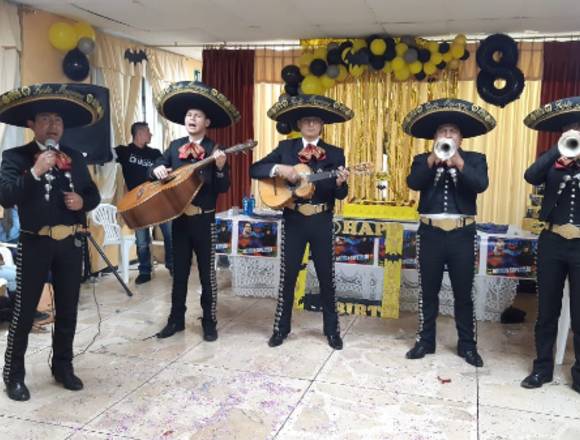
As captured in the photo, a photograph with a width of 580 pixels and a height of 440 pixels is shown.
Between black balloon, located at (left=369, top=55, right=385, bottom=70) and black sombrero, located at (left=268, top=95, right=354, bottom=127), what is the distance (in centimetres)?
251

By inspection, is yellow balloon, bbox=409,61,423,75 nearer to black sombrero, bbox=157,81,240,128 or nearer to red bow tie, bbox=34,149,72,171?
black sombrero, bbox=157,81,240,128

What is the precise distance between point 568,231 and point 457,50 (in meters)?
3.41

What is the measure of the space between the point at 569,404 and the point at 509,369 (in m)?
0.55

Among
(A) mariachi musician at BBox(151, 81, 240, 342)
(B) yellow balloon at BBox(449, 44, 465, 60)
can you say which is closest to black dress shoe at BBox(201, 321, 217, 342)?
(A) mariachi musician at BBox(151, 81, 240, 342)

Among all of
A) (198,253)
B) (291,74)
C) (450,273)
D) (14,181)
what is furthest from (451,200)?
(291,74)

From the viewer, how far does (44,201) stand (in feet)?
10.1

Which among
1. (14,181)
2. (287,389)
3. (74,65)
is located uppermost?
(74,65)

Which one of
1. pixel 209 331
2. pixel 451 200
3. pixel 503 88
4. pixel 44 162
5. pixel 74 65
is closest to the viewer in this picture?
pixel 44 162

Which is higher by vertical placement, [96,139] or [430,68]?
[430,68]

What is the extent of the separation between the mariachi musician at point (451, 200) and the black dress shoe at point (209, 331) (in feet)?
5.05

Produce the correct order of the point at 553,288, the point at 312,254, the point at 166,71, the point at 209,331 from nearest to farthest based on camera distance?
the point at 553,288 → the point at 312,254 → the point at 209,331 → the point at 166,71

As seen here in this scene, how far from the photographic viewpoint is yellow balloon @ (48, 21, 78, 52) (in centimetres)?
559

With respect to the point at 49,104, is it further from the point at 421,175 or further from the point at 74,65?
the point at 74,65

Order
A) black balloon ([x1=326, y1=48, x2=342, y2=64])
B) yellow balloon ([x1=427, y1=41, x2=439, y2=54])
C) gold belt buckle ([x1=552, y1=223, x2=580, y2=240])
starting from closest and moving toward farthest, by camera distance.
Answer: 1. gold belt buckle ([x1=552, y1=223, x2=580, y2=240])
2. yellow balloon ([x1=427, y1=41, x2=439, y2=54])
3. black balloon ([x1=326, y1=48, x2=342, y2=64])
